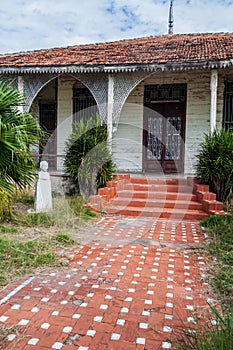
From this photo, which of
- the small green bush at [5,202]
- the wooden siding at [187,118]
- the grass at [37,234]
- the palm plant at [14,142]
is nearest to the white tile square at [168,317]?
the grass at [37,234]

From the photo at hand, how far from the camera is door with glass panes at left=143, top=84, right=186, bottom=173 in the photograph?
9477mm

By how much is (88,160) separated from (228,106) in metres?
4.82

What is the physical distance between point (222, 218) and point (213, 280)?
2.51m

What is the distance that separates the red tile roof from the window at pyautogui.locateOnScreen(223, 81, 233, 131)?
3.68 ft

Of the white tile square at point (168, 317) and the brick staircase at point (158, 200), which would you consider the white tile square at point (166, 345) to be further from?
the brick staircase at point (158, 200)

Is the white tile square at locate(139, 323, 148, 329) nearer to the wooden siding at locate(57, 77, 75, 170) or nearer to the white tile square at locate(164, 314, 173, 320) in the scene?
the white tile square at locate(164, 314, 173, 320)

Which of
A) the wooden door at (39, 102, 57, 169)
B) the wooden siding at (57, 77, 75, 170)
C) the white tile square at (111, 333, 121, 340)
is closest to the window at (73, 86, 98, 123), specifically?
the wooden siding at (57, 77, 75, 170)

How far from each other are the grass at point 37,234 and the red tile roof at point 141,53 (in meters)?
4.13

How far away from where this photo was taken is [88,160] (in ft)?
23.4

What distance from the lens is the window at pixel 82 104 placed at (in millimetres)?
10133

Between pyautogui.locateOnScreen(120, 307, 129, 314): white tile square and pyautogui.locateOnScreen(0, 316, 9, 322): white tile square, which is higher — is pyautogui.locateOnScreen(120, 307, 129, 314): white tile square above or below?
below

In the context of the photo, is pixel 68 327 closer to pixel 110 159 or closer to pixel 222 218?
pixel 222 218

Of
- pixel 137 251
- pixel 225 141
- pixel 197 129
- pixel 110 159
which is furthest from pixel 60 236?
pixel 197 129

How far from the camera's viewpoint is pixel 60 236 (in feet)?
14.6
